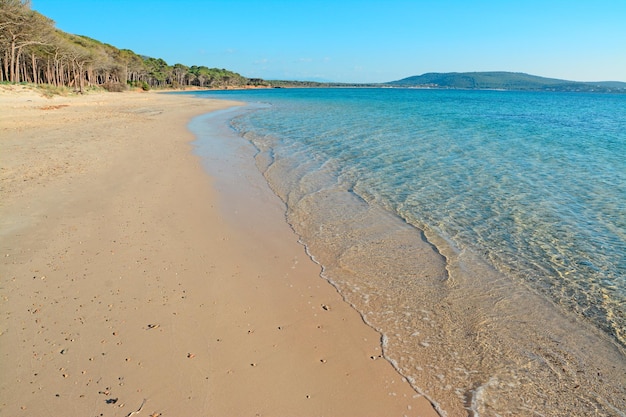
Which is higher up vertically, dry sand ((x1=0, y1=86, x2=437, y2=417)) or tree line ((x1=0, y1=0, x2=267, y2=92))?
tree line ((x1=0, y1=0, x2=267, y2=92))

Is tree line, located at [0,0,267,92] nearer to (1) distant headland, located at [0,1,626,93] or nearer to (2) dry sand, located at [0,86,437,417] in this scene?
(1) distant headland, located at [0,1,626,93]

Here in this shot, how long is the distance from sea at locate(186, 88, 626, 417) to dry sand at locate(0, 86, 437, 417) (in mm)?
471

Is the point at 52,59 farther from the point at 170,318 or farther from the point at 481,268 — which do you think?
the point at 481,268

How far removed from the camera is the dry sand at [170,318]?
11.1 ft

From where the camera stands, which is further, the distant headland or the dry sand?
the distant headland

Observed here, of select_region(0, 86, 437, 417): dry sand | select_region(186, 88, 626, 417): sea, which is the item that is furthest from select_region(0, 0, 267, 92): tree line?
select_region(186, 88, 626, 417): sea

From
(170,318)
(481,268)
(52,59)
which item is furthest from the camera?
(52,59)

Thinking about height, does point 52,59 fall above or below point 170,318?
above

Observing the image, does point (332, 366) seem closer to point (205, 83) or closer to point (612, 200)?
point (612, 200)

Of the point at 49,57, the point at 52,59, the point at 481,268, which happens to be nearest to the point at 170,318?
the point at 481,268

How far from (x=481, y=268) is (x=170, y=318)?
15.4 ft

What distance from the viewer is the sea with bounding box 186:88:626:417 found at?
382cm

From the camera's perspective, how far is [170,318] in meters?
4.47

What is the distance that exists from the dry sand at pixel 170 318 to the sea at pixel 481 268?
1.55ft
